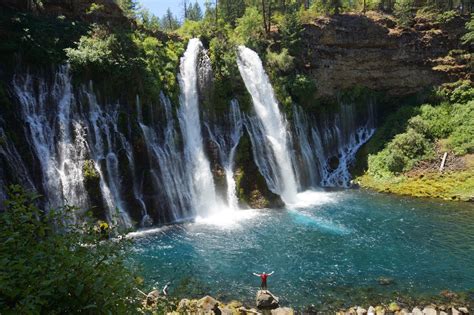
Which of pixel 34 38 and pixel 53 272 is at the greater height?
pixel 34 38

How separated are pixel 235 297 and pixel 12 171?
42.2 ft

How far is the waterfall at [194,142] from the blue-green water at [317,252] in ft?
7.77

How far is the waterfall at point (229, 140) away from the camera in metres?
27.4

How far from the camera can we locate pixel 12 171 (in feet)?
62.0

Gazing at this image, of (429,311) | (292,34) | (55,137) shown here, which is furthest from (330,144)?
(55,137)

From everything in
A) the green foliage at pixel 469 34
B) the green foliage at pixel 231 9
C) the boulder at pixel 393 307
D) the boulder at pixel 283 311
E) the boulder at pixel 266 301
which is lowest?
the boulder at pixel 393 307

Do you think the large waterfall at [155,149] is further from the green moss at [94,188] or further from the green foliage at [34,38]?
the green foliage at [34,38]

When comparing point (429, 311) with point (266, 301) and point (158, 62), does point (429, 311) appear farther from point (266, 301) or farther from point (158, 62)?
point (158, 62)

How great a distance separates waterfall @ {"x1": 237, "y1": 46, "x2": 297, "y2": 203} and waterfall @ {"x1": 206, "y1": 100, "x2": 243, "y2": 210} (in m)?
1.41

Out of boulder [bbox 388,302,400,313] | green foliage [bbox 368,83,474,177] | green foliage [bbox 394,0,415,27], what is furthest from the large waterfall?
green foliage [bbox 394,0,415,27]

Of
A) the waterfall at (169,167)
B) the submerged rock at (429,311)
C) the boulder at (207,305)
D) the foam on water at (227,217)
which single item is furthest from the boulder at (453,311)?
the waterfall at (169,167)

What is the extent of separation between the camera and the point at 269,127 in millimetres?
32062

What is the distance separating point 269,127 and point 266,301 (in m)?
19.5

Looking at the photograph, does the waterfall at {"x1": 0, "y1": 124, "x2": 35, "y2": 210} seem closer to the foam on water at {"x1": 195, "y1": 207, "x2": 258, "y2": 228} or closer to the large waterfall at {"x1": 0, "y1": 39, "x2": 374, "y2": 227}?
the large waterfall at {"x1": 0, "y1": 39, "x2": 374, "y2": 227}
